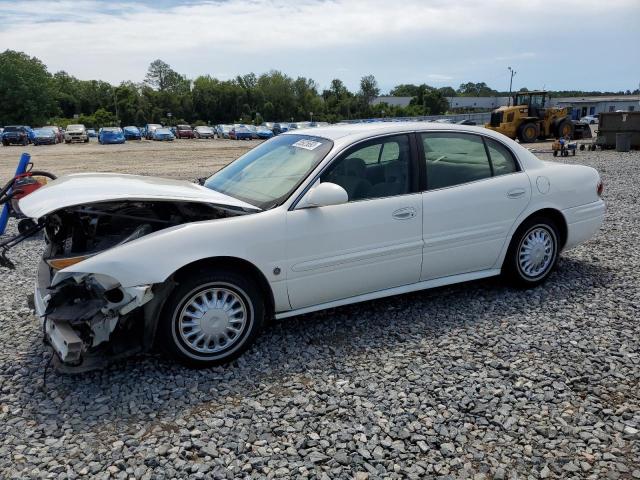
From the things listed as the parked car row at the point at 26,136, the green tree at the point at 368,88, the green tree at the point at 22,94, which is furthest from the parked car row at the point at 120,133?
the green tree at the point at 368,88

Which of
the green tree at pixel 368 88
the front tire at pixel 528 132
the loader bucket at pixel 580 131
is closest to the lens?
the front tire at pixel 528 132

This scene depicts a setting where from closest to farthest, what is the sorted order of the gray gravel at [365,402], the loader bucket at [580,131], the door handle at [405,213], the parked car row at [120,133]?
1. the gray gravel at [365,402]
2. the door handle at [405,213]
3. the loader bucket at [580,131]
4. the parked car row at [120,133]

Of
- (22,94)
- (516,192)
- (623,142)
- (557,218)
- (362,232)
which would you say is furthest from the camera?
(22,94)

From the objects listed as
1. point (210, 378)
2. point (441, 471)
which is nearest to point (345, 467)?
point (441, 471)

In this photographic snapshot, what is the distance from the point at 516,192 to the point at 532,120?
24801 millimetres

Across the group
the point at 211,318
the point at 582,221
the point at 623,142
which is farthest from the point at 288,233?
the point at 623,142

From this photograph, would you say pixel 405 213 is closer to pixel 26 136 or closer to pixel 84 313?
pixel 84 313

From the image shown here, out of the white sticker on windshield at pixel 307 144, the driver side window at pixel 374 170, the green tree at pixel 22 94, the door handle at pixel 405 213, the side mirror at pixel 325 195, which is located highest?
the green tree at pixel 22 94

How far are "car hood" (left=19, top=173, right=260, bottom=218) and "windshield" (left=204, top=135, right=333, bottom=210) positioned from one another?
19cm

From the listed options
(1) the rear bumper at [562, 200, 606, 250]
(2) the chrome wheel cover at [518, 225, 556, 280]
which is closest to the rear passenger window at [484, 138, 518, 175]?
(2) the chrome wheel cover at [518, 225, 556, 280]

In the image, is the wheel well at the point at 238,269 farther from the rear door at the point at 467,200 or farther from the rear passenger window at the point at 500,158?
the rear passenger window at the point at 500,158

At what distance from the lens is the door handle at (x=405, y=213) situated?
3.93 meters

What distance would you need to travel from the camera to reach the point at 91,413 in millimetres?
2977

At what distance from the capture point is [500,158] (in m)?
4.58
